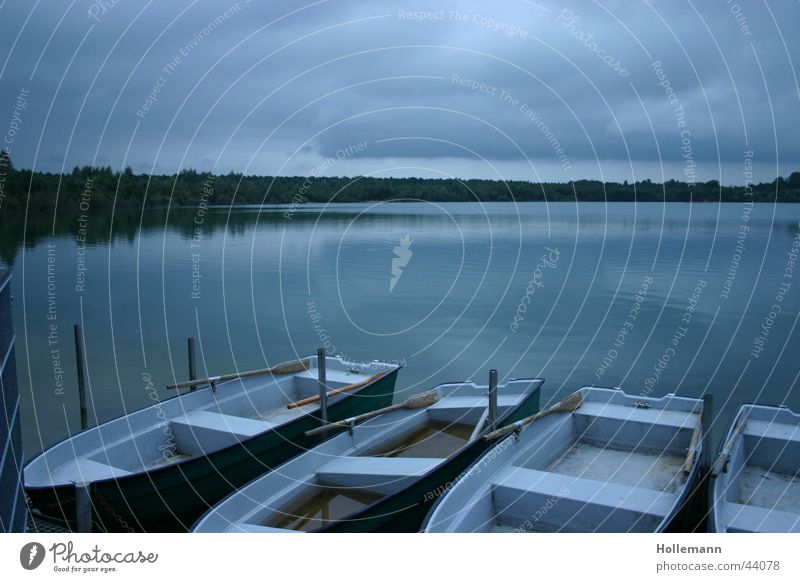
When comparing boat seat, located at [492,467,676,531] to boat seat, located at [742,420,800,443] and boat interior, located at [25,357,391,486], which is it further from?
boat interior, located at [25,357,391,486]

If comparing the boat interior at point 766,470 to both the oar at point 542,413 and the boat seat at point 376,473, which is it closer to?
the oar at point 542,413

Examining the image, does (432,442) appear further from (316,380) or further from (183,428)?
(183,428)

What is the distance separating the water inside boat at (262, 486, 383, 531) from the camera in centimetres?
679

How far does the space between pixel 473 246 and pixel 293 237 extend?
11989 mm

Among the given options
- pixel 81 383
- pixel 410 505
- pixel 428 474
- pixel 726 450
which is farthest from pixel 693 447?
pixel 81 383

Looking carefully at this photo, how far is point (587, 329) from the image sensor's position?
19.5m

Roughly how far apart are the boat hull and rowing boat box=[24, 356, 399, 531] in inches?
75.0

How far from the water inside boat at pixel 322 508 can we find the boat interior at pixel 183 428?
1352 mm

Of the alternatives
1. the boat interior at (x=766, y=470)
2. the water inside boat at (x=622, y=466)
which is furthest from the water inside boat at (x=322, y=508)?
the boat interior at (x=766, y=470)

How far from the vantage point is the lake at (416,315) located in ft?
49.6

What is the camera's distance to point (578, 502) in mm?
6715

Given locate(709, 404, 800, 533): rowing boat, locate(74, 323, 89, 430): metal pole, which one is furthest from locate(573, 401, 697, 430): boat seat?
locate(74, 323, 89, 430): metal pole
